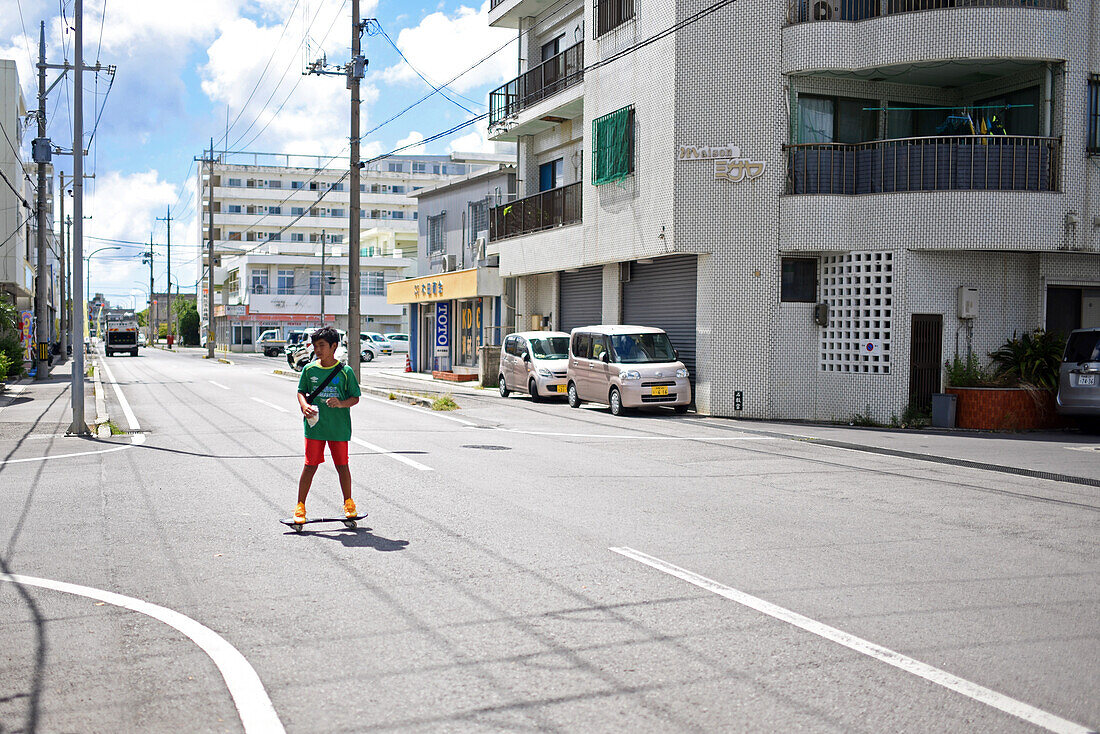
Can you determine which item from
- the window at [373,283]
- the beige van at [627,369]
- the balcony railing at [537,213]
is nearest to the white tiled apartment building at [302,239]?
the window at [373,283]

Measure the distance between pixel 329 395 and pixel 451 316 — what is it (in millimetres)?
31155

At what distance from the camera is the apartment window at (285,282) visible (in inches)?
3339

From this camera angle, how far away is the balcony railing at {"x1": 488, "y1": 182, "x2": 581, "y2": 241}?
2781cm

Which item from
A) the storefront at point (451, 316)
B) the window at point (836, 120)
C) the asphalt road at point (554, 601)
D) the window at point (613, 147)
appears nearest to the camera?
the asphalt road at point (554, 601)

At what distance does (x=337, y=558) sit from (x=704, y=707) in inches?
142

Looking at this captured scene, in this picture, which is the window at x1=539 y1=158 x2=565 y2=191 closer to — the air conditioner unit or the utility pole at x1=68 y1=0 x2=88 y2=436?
the air conditioner unit

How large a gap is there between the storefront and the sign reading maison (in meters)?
13.5

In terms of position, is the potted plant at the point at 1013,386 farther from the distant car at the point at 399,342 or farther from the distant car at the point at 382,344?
the distant car at the point at 399,342

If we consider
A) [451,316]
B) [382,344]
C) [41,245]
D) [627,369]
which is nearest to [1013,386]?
[627,369]

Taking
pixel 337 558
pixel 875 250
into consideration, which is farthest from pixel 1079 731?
pixel 875 250

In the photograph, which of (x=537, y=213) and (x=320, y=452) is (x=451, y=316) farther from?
(x=320, y=452)

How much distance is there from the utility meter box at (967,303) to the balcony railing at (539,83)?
11.9 m

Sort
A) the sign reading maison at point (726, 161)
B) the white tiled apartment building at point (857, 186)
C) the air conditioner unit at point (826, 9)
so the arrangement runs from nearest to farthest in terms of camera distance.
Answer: the white tiled apartment building at point (857, 186)
the sign reading maison at point (726, 161)
the air conditioner unit at point (826, 9)

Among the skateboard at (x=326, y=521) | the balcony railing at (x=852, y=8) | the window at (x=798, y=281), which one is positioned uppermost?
the balcony railing at (x=852, y=8)
